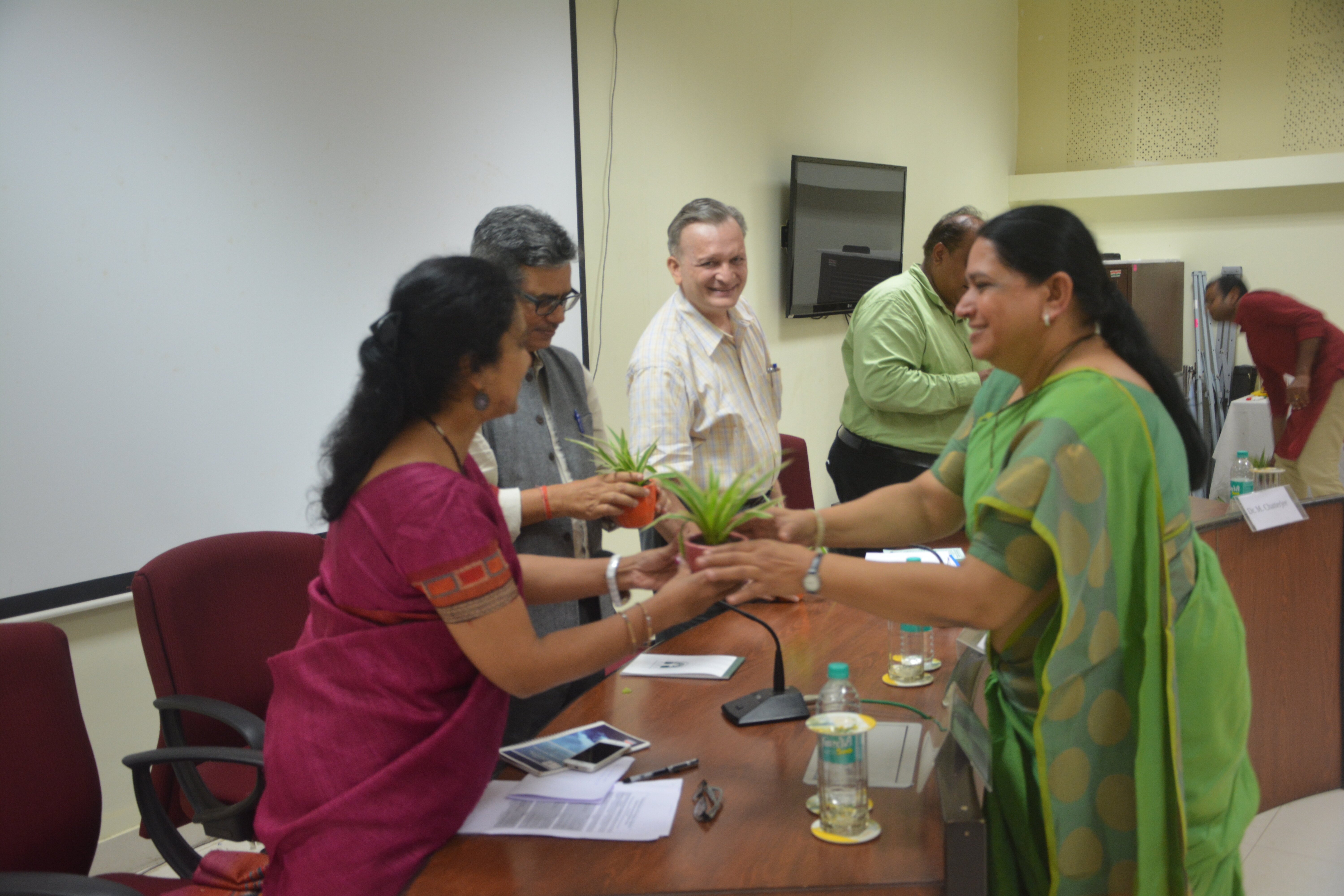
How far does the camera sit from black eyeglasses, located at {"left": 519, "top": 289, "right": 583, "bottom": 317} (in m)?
2.09

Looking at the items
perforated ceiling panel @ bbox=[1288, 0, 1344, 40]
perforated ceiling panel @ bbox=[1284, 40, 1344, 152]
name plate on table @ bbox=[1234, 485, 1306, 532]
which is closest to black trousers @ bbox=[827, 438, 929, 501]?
name plate on table @ bbox=[1234, 485, 1306, 532]

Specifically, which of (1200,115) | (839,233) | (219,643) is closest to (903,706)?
(219,643)

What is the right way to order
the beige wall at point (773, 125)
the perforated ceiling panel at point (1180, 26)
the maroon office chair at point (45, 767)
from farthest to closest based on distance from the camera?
the perforated ceiling panel at point (1180, 26) → the beige wall at point (773, 125) → the maroon office chair at point (45, 767)

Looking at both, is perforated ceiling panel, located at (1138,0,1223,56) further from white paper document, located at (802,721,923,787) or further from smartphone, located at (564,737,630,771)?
smartphone, located at (564,737,630,771)

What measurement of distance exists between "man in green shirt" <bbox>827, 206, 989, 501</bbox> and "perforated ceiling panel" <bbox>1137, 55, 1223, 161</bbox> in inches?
190

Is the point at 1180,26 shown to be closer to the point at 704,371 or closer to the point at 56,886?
the point at 704,371

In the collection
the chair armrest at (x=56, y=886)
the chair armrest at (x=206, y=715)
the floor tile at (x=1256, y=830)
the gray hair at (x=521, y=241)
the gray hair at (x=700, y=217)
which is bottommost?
the floor tile at (x=1256, y=830)

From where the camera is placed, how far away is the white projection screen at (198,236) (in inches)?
95.1

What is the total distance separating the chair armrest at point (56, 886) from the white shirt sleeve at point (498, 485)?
0.86 meters

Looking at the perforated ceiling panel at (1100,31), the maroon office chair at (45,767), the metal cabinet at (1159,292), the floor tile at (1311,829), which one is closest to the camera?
the maroon office chair at (45,767)

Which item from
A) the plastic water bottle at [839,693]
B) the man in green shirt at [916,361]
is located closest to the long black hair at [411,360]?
the plastic water bottle at [839,693]

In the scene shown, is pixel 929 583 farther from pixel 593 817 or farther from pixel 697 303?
pixel 697 303

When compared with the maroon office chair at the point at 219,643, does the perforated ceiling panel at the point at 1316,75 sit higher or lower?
higher

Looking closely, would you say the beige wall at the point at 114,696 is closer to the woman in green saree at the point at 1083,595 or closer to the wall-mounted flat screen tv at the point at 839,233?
the woman in green saree at the point at 1083,595
